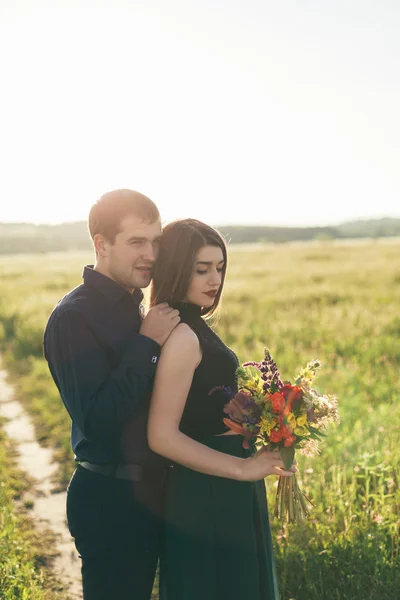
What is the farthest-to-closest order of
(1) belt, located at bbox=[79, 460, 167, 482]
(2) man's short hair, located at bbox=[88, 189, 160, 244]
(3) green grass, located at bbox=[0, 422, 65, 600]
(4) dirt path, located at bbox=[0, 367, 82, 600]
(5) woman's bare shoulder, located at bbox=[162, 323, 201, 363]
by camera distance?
(4) dirt path, located at bbox=[0, 367, 82, 600] < (3) green grass, located at bbox=[0, 422, 65, 600] < (2) man's short hair, located at bbox=[88, 189, 160, 244] < (1) belt, located at bbox=[79, 460, 167, 482] < (5) woman's bare shoulder, located at bbox=[162, 323, 201, 363]

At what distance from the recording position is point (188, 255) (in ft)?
9.34

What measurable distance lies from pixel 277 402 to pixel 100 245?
1.18 m

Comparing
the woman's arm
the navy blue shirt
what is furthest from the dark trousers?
the woman's arm

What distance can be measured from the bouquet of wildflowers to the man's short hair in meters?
0.88

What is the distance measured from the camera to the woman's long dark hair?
2852mm

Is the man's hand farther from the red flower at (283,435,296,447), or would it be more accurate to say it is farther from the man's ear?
the red flower at (283,435,296,447)

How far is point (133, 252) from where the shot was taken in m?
2.92

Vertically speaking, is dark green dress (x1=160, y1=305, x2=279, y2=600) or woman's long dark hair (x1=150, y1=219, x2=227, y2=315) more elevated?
woman's long dark hair (x1=150, y1=219, x2=227, y2=315)

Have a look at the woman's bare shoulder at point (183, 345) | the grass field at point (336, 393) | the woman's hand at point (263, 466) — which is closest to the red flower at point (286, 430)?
the woman's hand at point (263, 466)

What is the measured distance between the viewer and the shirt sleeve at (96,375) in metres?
2.54

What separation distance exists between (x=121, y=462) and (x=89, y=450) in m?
0.16

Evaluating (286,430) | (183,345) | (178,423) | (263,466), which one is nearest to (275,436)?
(286,430)

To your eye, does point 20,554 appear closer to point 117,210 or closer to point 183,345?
point 183,345

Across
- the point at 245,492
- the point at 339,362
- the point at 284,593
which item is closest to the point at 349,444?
the point at 284,593
